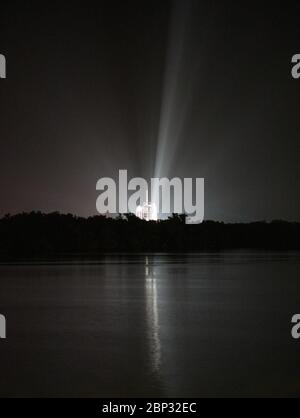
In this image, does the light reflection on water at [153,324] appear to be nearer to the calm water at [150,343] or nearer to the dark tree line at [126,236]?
the calm water at [150,343]

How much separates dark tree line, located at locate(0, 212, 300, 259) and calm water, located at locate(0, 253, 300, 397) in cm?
6885

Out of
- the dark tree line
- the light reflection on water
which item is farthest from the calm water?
the dark tree line

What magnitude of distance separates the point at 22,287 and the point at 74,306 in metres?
8.22

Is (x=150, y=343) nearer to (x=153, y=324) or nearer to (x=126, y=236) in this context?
(x=153, y=324)

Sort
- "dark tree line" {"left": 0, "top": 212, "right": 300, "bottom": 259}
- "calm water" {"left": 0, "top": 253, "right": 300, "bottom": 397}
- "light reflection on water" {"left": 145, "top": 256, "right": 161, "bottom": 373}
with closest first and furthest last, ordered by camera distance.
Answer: "calm water" {"left": 0, "top": 253, "right": 300, "bottom": 397}
"light reflection on water" {"left": 145, "top": 256, "right": 161, "bottom": 373}
"dark tree line" {"left": 0, "top": 212, "right": 300, "bottom": 259}

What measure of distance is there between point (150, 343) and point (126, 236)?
4404 inches

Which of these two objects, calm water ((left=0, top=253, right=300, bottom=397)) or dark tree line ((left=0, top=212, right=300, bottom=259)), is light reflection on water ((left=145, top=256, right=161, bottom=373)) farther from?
dark tree line ((left=0, top=212, right=300, bottom=259))

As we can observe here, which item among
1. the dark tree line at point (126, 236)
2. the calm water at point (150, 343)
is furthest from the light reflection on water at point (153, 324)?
the dark tree line at point (126, 236)

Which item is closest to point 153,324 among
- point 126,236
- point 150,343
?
point 150,343

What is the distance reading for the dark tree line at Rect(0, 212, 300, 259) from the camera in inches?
4055

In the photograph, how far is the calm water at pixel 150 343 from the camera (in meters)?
11.6

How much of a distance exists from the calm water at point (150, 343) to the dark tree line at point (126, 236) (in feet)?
226

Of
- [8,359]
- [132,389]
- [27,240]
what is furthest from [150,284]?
[27,240]
